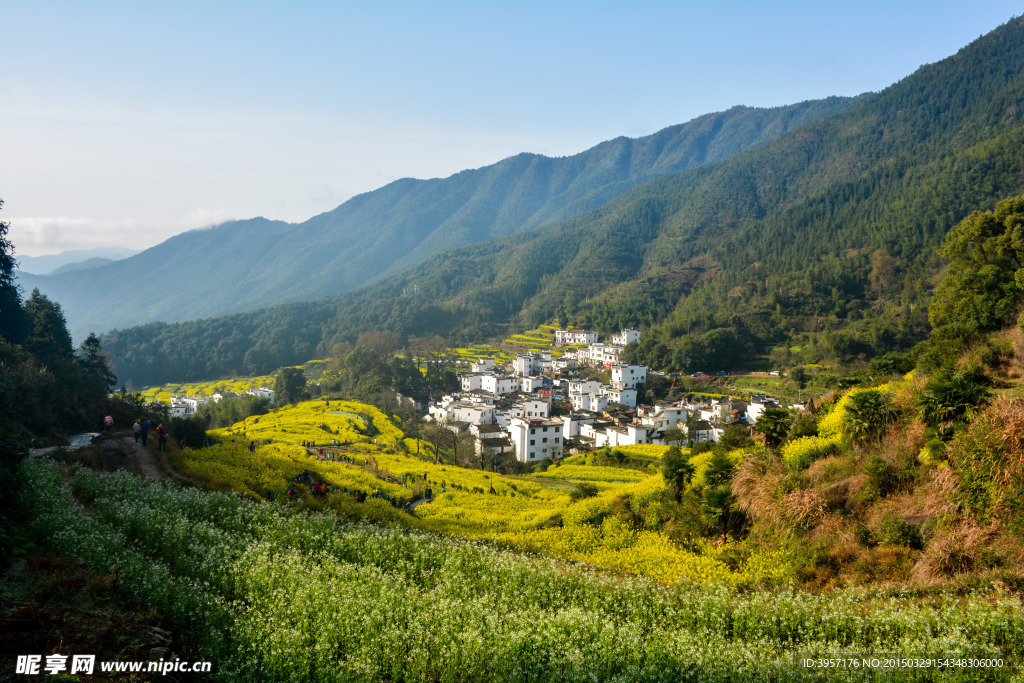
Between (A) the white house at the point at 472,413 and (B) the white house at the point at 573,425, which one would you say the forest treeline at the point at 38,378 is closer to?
(A) the white house at the point at 472,413

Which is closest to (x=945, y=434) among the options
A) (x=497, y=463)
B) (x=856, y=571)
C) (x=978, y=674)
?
(x=856, y=571)

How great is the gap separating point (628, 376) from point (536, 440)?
29658 millimetres

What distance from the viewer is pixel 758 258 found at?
11956 centimetres

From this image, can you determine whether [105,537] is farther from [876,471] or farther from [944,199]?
[944,199]

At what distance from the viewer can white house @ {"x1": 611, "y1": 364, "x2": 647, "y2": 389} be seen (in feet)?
240

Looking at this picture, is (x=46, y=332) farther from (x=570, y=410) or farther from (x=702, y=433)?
(x=702, y=433)

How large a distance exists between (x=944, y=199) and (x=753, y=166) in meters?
95.7

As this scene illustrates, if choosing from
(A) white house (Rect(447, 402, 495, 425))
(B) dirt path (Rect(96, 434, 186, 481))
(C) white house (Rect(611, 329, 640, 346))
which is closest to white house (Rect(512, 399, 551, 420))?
(A) white house (Rect(447, 402, 495, 425))

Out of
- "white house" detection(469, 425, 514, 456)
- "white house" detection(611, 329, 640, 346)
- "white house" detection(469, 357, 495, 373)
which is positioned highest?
"white house" detection(611, 329, 640, 346)

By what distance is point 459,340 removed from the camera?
123 metres

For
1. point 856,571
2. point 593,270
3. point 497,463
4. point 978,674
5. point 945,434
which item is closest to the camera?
point 978,674

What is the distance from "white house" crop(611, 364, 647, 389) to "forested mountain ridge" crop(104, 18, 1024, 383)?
27.4ft

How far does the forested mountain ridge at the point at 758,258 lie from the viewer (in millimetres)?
87000

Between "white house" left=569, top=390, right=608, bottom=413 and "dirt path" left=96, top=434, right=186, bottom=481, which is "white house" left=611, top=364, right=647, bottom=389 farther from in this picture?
"dirt path" left=96, top=434, right=186, bottom=481
